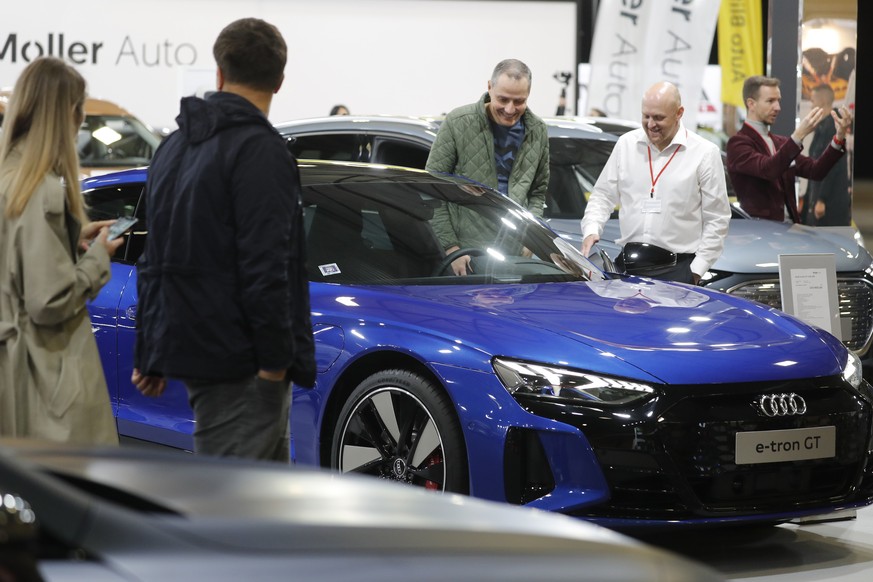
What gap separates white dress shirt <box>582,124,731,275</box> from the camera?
7500 millimetres

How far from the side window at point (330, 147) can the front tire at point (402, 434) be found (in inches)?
156

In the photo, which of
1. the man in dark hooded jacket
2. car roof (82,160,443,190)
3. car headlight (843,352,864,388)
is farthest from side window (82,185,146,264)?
car headlight (843,352,864,388)

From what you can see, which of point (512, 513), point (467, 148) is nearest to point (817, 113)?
point (467, 148)

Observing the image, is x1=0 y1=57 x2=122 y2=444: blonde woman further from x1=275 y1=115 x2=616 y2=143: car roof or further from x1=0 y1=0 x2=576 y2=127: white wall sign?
x1=0 y1=0 x2=576 y2=127: white wall sign

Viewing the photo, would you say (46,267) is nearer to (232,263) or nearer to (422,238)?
(232,263)

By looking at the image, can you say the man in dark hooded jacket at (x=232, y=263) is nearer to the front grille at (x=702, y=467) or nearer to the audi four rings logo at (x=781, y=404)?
the front grille at (x=702, y=467)

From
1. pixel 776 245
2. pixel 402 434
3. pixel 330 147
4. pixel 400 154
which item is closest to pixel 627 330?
pixel 402 434

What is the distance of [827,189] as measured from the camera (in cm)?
1122

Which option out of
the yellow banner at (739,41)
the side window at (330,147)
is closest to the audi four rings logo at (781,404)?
the side window at (330,147)

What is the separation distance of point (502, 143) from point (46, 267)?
418cm

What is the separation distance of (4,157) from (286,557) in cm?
284

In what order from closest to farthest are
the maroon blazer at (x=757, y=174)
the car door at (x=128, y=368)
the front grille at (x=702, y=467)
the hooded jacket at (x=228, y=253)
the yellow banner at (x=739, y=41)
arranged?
the hooded jacket at (x=228, y=253) → the front grille at (x=702, y=467) → the car door at (x=128, y=368) → the maroon blazer at (x=757, y=174) → the yellow banner at (x=739, y=41)

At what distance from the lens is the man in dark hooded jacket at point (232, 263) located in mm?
3852

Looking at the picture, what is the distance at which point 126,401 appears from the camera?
Result: 6.29 metres
